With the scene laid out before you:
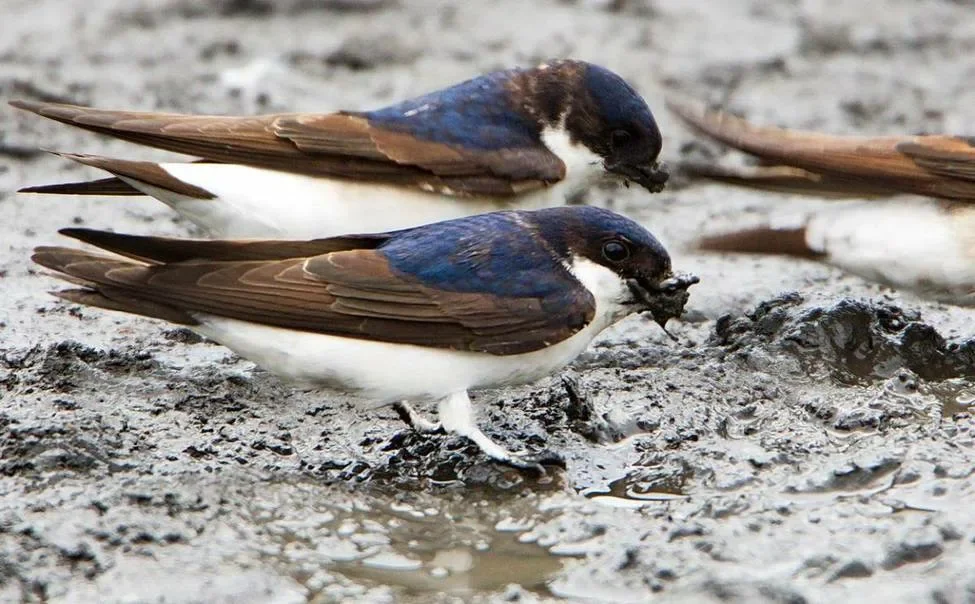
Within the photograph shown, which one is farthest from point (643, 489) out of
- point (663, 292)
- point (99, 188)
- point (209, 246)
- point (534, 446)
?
point (99, 188)

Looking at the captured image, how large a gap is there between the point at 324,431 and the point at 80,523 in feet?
3.10

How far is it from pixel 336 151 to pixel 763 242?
145 centimetres

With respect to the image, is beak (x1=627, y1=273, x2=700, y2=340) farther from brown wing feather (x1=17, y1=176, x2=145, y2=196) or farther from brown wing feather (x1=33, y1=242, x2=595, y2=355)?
brown wing feather (x1=17, y1=176, x2=145, y2=196)

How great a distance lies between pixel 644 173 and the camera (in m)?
5.73

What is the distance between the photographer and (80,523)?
13.4ft

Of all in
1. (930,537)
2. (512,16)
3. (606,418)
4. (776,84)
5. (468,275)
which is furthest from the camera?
(512,16)

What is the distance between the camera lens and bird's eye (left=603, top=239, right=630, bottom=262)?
15.5 ft

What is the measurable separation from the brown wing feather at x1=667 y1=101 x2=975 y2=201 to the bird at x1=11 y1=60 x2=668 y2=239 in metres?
0.43

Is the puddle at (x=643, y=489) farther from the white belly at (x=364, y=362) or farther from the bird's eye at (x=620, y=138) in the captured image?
the bird's eye at (x=620, y=138)

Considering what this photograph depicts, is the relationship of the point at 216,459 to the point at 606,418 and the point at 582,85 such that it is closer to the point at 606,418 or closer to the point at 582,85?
the point at 606,418

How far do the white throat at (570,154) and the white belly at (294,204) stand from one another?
310mm

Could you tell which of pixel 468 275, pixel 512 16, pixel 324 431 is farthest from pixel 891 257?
pixel 512 16

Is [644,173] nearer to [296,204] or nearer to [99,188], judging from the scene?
[296,204]

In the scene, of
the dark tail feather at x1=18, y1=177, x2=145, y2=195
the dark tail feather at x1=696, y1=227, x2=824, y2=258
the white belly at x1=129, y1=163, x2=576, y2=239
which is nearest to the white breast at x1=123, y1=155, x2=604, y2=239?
the white belly at x1=129, y1=163, x2=576, y2=239
